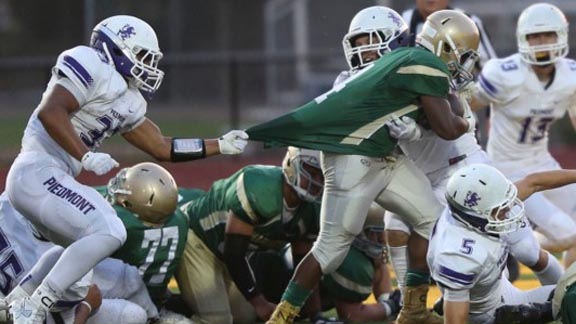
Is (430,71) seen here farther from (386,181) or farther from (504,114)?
(504,114)

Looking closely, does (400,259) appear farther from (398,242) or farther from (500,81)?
(500,81)

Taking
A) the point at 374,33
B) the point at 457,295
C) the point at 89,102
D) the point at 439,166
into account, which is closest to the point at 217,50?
the point at 439,166

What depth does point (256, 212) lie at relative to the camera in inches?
234

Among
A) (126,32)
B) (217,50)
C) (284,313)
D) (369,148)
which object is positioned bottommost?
(217,50)

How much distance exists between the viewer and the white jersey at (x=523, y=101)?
7.00 m

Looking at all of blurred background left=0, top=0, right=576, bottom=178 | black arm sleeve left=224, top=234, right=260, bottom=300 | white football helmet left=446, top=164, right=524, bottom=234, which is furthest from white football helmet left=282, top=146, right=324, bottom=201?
blurred background left=0, top=0, right=576, bottom=178

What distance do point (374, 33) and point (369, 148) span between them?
1.85 feet

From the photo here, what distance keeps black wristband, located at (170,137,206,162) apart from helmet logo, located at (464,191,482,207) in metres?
1.16

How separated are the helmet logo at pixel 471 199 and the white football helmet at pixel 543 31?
196cm

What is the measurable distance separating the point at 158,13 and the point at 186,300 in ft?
41.9

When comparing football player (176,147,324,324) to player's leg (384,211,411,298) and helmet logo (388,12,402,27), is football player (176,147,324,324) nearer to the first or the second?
player's leg (384,211,411,298)

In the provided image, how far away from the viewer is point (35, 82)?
1470 centimetres

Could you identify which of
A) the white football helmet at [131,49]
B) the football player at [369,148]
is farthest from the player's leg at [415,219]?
the white football helmet at [131,49]

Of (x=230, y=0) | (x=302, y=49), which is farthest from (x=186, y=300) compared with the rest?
(x=230, y=0)
